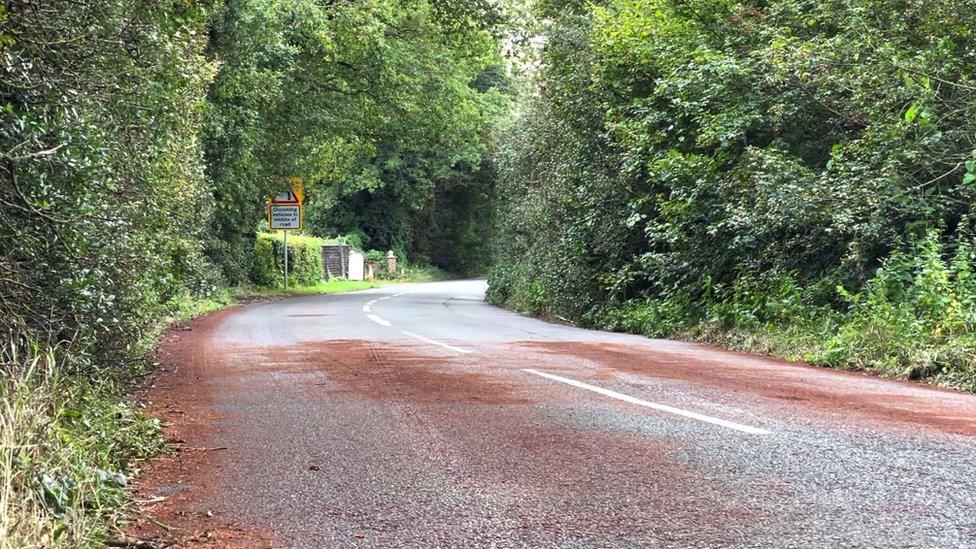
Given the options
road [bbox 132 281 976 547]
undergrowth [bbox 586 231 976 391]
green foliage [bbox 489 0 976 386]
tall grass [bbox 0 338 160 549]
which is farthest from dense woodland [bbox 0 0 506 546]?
undergrowth [bbox 586 231 976 391]

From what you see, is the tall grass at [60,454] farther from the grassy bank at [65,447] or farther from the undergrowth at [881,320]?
the undergrowth at [881,320]

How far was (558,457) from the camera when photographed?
17.4 feet

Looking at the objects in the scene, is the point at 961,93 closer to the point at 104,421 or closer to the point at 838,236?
the point at 838,236

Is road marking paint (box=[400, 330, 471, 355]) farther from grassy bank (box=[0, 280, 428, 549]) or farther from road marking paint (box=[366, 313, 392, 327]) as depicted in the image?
grassy bank (box=[0, 280, 428, 549])

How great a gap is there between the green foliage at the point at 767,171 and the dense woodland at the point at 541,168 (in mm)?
54

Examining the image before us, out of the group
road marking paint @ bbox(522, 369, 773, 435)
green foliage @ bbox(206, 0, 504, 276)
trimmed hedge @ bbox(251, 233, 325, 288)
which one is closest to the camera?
road marking paint @ bbox(522, 369, 773, 435)

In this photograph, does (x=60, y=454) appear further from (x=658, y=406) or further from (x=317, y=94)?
(x=317, y=94)

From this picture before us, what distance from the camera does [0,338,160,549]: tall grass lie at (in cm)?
346

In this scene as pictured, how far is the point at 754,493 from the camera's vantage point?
14.5 ft

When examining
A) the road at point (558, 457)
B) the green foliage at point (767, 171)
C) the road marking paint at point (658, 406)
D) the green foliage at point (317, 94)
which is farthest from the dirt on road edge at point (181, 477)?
the green foliage at point (317, 94)

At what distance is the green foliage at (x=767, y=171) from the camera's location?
1134cm

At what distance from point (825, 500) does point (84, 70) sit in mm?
5876

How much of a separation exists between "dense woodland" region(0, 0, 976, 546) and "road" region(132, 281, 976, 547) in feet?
2.24

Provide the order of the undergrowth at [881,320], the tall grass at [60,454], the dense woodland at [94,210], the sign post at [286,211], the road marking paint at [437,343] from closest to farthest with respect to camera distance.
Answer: the tall grass at [60,454]
the dense woodland at [94,210]
the undergrowth at [881,320]
the road marking paint at [437,343]
the sign post at [286,211]
